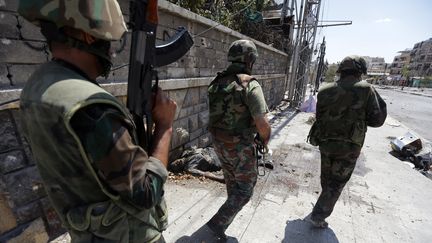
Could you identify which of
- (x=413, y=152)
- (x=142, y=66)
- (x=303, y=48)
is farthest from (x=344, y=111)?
(x=303, y=48)

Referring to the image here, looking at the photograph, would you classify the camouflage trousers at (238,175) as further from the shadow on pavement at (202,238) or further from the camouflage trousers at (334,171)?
the camouflage trousers at (334,171)

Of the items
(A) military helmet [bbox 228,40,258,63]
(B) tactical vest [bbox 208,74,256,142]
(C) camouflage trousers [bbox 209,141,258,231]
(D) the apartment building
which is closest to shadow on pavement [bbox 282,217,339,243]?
(C) camouflage trousers [bbox 209,141,258,231]

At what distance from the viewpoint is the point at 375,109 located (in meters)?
2.34

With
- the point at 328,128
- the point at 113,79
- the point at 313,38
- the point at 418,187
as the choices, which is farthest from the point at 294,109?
the point at 113,79

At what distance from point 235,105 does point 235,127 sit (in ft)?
0.69

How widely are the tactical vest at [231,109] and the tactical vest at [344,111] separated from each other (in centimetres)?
91

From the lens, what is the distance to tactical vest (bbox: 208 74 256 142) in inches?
83.2

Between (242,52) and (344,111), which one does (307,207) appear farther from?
(242,52)

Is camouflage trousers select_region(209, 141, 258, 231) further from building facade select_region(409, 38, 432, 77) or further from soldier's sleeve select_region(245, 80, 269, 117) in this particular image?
building facade select_region(409, 38, 432, 77)

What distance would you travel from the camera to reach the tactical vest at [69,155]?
712 millimetres

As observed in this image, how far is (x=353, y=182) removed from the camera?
3.96 meters

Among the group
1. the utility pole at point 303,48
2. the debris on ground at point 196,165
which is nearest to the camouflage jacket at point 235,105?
the debris on ground at point 196,165

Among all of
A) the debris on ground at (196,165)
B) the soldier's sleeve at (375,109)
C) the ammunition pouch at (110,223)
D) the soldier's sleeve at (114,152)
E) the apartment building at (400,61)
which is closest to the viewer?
the soldier's sleeve at (114,152)

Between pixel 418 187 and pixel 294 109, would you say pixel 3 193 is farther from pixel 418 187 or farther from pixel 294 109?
pixel 294 109
